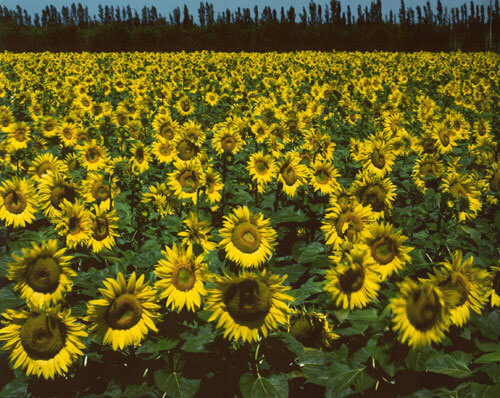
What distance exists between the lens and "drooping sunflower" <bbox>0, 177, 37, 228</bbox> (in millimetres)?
3138

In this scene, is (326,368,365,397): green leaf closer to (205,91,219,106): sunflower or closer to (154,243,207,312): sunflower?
(154,243,207,312): sunflower

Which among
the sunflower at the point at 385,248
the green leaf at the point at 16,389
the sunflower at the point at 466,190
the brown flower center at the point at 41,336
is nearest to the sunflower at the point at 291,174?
the sunflower at the point at 466,190

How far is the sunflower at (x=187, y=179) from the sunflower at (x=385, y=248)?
1804 millimetres

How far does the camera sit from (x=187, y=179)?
149 inches

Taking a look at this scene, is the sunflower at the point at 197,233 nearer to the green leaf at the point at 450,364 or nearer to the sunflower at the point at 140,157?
the green leaf at the point at 450,364

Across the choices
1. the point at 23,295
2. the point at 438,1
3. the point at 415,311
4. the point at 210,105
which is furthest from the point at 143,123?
the point at 438,1

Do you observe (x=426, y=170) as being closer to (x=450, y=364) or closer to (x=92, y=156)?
(x=450, y=364)

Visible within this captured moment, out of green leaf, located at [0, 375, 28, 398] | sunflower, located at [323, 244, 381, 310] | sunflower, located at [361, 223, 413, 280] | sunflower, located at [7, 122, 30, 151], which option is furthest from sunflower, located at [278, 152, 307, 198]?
sunflower, located at [7, 122, 30, 151]

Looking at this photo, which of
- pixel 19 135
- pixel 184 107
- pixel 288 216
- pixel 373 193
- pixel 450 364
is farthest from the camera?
pixel 184 107

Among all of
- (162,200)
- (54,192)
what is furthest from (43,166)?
(162,200)

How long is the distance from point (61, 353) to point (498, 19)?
68365mm

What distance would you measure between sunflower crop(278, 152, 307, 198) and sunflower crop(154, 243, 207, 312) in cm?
161

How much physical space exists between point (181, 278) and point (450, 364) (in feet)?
5.00

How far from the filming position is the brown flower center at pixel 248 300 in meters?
2.03
